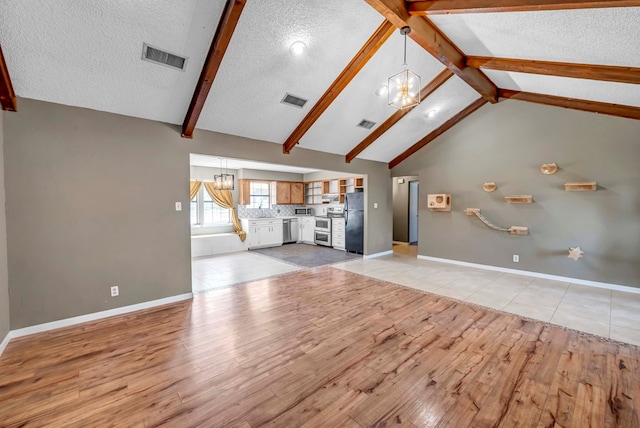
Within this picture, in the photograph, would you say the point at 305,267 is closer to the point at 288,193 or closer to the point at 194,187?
the point at 288,193

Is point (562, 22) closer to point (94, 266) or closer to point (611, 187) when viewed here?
point (611, 187)

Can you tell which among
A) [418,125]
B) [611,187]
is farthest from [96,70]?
[611,187]

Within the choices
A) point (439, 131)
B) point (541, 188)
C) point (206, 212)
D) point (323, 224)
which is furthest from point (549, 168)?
point (206, 212)

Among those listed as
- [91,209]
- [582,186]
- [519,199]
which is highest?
[582,186]

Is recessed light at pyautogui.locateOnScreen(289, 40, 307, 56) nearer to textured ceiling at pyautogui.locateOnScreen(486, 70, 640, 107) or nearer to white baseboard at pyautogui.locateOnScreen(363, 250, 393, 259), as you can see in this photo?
textured ceiling at pyautogui.locateOnScreen(486, 70, 640, 107)

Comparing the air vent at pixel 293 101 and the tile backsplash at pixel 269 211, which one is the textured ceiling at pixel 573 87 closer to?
the air vent at pixel 293 101

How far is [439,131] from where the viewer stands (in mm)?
5988

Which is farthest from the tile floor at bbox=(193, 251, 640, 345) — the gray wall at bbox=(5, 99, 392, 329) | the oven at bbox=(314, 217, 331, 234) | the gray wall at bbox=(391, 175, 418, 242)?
the gray wall at bbox=(391, 175, 418, 242)

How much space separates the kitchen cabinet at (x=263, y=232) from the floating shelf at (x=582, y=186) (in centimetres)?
689

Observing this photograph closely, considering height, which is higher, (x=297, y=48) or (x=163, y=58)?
(x=297, y=48)

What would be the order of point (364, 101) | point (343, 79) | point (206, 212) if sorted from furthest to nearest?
1. point (206, 212)
2. point (364, 101)
3. point (343, 79)

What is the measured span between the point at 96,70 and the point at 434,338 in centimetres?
452

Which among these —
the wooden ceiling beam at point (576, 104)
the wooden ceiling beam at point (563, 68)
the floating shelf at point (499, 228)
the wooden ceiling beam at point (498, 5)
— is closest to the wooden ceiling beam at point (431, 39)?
the wooden ceiling beam at point (498, 5)

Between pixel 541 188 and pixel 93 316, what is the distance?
7.24 m
